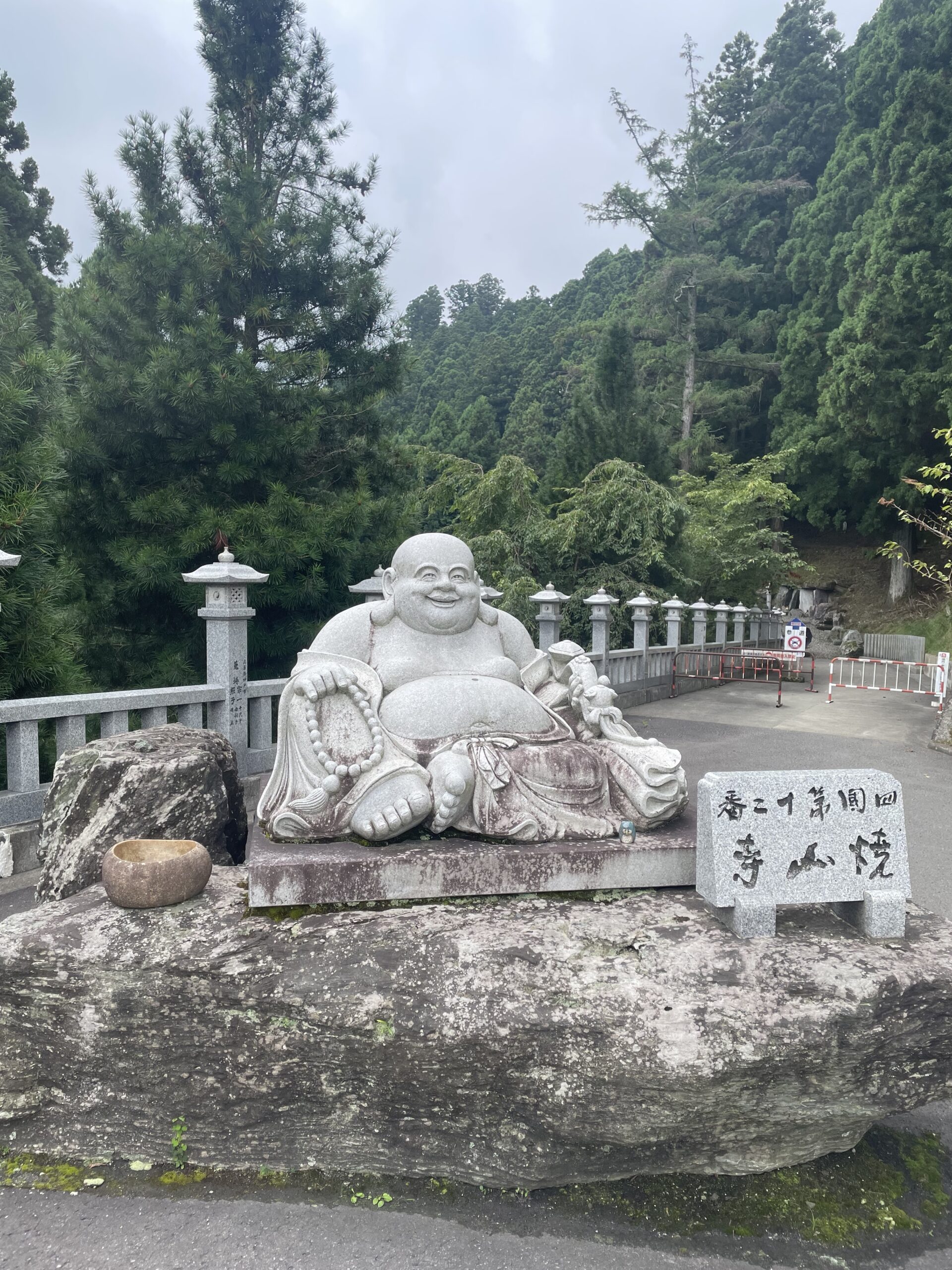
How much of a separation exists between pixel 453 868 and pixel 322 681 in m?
0.89

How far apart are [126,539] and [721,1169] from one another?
745cm

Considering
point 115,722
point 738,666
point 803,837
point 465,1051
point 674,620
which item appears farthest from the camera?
point 738,666

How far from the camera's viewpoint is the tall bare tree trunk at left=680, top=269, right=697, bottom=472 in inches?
977

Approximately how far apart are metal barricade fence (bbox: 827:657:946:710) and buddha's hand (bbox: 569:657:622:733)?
9076 mm

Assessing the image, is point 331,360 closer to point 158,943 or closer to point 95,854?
point 95,854

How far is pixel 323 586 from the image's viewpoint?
8.30m

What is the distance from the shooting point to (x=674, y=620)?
13898mm

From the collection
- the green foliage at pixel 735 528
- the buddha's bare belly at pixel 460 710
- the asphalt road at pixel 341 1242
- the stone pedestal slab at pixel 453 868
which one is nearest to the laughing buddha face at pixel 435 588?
the buddha's bare belly at pixel 460 710

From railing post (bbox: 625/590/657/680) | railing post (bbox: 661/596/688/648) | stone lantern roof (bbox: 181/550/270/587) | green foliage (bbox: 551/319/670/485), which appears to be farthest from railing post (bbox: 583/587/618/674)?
green foliage (bbox: 551/319/670/485)

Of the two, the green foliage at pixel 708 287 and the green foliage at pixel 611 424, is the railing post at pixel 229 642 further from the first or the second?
the green foliage at pixel 708 287

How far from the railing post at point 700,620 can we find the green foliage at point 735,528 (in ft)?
8.90

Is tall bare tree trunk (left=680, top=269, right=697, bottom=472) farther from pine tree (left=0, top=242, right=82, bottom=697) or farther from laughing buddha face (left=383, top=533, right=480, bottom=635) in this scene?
laughing buddha face (left=383, top=533, right=480, bottom=635)

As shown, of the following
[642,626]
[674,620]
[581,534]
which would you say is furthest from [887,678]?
[581,534]

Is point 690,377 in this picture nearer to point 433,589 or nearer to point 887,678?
point 887,678
